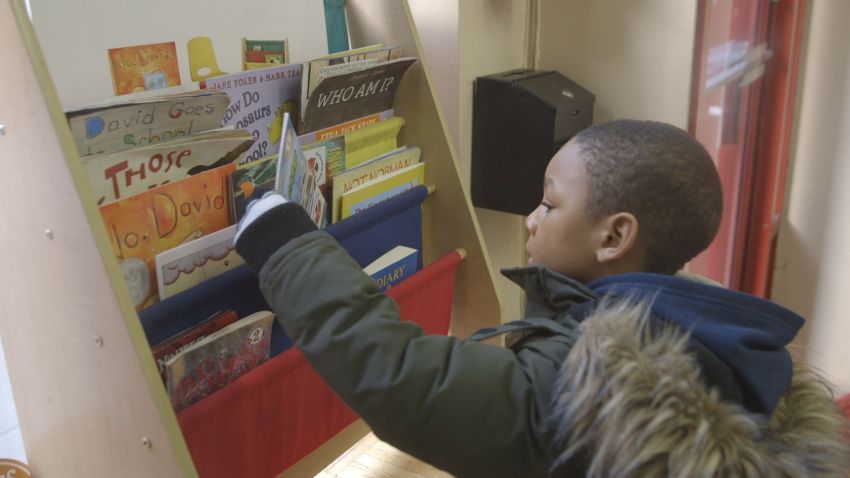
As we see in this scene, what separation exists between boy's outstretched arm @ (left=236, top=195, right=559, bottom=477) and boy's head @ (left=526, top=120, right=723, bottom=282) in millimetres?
191

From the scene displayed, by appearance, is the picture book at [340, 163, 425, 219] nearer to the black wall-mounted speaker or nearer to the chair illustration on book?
the chair illustration on book

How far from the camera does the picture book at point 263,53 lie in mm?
1156

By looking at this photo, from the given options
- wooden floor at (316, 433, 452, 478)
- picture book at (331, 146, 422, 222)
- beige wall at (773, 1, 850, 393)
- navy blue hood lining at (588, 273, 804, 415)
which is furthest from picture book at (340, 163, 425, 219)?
beige wall at (773, 1, 850, 393)

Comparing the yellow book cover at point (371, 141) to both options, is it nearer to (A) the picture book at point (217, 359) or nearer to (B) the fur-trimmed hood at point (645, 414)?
(A) the picture book at point (217, 359)

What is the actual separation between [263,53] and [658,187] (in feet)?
2.29

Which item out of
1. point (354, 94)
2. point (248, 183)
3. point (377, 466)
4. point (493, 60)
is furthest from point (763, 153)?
point (248, 183)

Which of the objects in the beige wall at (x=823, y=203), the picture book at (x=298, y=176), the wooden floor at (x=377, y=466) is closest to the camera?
the picture book at (x=298, y=176)

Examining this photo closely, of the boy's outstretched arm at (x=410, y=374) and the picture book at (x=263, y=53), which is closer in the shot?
the boy's outstretched arm at (x=410, y=374)

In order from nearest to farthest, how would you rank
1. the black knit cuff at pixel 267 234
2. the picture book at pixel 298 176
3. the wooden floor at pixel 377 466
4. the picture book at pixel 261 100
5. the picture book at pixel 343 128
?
the black knit cuff at pixel 267 234
the picture book at pixel 298 176
the picture book at pixel 261 100
the picture book at pixel 343 128
the wooden floor at pixel 377 466

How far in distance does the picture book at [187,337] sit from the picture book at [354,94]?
33 centimetres

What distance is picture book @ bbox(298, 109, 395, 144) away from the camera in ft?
3.55

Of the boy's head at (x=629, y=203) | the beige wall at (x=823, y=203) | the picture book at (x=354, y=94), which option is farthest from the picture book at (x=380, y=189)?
the beige wall at (x=823, y=203)

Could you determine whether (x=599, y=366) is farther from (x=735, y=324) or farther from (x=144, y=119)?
(x=144, y=119)

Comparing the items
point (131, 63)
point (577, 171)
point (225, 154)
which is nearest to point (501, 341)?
point (577, 171)
